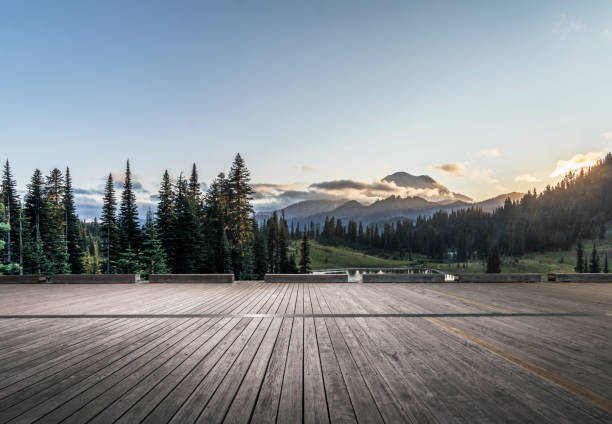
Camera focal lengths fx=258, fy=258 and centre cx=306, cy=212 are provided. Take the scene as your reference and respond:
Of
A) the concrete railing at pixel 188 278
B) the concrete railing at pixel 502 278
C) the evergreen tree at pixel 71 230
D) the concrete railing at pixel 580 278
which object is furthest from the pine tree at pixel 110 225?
the concrete railing at pixel 580 278

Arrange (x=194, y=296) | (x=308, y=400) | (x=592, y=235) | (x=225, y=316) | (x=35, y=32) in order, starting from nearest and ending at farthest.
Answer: (x=308, y=400) < (x=225, y=316) < (x=194, y=296) < (x=35, y=32) < (x=592, y=235)

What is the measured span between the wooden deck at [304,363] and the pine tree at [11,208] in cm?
3662

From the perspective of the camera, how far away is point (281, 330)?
4941mm

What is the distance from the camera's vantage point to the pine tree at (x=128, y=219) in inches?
1355

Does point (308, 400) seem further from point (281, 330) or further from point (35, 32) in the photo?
point (35, 32)

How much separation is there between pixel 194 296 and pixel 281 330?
490cm

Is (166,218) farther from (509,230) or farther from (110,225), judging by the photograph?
(509,230)

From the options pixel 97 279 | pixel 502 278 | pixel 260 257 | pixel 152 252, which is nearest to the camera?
pixel 97 279

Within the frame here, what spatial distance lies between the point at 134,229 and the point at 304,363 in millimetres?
39048

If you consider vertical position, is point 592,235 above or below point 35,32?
below

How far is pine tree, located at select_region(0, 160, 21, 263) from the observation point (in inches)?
1229

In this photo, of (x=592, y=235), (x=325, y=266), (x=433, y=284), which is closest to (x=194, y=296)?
(x=433, y=284)

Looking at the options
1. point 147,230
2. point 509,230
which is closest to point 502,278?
point 147,230

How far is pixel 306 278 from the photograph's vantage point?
1211cm
